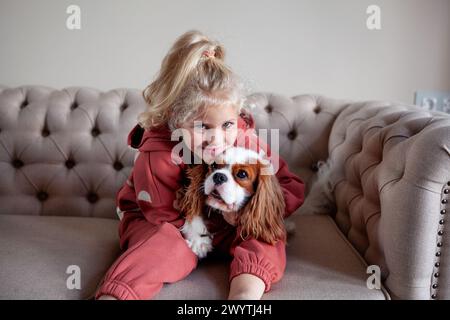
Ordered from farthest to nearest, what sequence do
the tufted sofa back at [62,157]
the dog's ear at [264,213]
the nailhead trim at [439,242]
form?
the tufted sofa back at [62,157], the dog's ear at [264,213], the nailhead trim at [439,242]

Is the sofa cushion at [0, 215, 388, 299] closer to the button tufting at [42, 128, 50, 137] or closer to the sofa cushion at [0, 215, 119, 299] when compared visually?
the sofa cushion at [0, 215, 119, 299]

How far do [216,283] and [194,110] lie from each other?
436mm

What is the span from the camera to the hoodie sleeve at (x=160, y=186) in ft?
3.30

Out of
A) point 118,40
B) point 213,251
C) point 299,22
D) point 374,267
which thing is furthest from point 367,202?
point 118,40

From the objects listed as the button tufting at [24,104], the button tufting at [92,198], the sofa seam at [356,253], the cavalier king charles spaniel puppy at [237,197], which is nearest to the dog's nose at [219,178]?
the cavalier king charles spaniel puppy at [237,197]

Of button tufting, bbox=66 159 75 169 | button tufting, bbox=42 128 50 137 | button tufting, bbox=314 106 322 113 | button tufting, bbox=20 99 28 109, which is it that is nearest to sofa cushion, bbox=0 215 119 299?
button tufting, bbox=66 159 75 169

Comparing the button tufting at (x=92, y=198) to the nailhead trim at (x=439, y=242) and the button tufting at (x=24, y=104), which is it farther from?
the nailhead trim at (x=439, y=242)

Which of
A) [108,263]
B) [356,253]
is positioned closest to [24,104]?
[108,263]

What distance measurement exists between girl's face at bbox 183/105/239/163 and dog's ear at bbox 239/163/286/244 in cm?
12

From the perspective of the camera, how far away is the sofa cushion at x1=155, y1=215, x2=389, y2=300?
0.85m

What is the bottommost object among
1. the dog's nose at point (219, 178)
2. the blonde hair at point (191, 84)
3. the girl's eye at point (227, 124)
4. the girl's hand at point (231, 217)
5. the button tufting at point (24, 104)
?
the girl's hand at point (231, 217)

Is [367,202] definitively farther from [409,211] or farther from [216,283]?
[216,283]

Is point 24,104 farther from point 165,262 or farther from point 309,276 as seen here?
point 309,276

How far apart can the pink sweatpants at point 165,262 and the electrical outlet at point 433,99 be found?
45.9 inches
